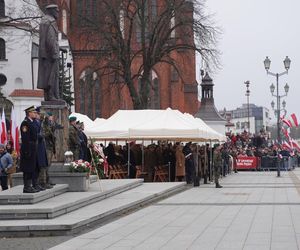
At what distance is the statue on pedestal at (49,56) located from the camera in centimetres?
1839

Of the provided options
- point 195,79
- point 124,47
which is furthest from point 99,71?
point 195,79

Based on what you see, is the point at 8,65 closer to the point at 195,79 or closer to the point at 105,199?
the point at 195,79

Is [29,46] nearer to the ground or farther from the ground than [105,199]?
farther from the ground

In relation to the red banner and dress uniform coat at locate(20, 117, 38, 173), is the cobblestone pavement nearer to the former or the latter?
dress uniform coat at locate(20, 117, 38, 173)

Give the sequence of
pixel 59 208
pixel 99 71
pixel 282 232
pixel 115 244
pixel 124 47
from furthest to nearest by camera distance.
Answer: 1. pixel 99 71
2. pixel 124 47
3. pixel 59 208
4. pixel 282 232
5. pixel 115 244

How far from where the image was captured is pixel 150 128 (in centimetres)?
2691

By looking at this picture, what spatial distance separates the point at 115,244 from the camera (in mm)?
11203

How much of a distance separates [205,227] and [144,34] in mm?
31237

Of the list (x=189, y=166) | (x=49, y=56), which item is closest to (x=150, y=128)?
(x=189, y=166)

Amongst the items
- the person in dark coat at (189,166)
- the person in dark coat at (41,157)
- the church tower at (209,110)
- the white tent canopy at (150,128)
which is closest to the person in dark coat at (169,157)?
the person in dark coat at (189,166)

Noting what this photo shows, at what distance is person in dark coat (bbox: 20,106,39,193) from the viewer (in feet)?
49.3

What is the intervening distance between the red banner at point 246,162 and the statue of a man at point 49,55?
29.4m

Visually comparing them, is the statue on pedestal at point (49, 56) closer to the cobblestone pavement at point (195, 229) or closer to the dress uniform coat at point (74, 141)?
the dress uniform coat at point (74, 141)

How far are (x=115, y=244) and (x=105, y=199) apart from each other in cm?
683
